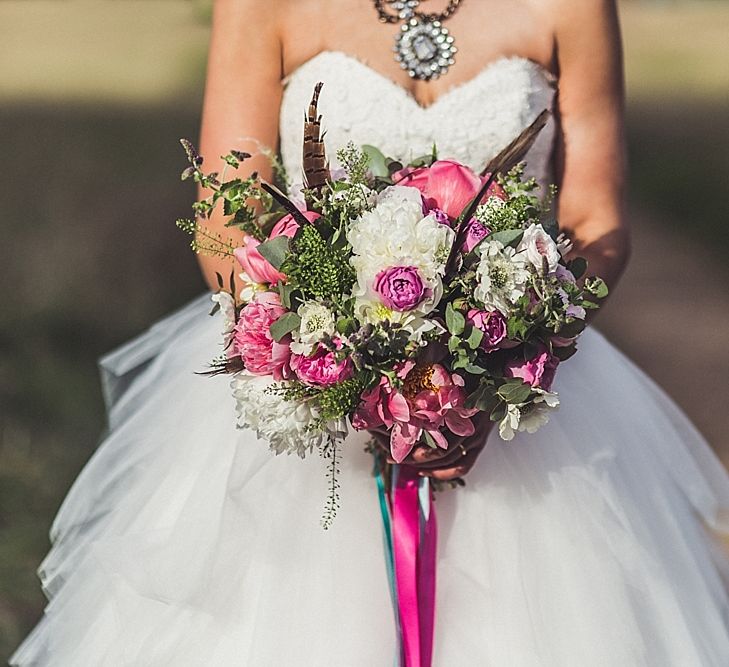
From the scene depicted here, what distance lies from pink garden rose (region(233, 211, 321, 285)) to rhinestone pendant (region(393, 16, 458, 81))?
662 millimetres

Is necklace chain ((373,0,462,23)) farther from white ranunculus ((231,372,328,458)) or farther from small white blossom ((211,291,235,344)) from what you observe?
white ranunculus ((231,372,328,458))

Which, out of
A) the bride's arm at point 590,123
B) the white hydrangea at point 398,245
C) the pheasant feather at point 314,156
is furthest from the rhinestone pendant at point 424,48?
the white hydrangea at point 398,245

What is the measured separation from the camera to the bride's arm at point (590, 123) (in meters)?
1.97

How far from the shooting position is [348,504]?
168cm

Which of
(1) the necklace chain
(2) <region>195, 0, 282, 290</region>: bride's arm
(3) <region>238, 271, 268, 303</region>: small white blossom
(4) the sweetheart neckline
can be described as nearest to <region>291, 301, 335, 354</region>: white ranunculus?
(3) <region>238, 271, 268, 303</region>: small white blossom

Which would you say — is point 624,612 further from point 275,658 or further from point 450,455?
point 275,658

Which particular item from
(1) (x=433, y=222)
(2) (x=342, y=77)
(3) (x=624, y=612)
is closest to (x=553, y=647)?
(3) (x=624, y=612)

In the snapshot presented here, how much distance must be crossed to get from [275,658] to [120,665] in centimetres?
28

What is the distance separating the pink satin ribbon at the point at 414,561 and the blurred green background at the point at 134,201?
9.69 ft

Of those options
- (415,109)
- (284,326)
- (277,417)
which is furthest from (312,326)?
(415,109)

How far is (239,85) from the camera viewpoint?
1934mm

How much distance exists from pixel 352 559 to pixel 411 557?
0.33 feet

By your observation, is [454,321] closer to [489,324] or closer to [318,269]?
[489,324]

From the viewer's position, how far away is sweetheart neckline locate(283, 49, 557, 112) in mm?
1958
